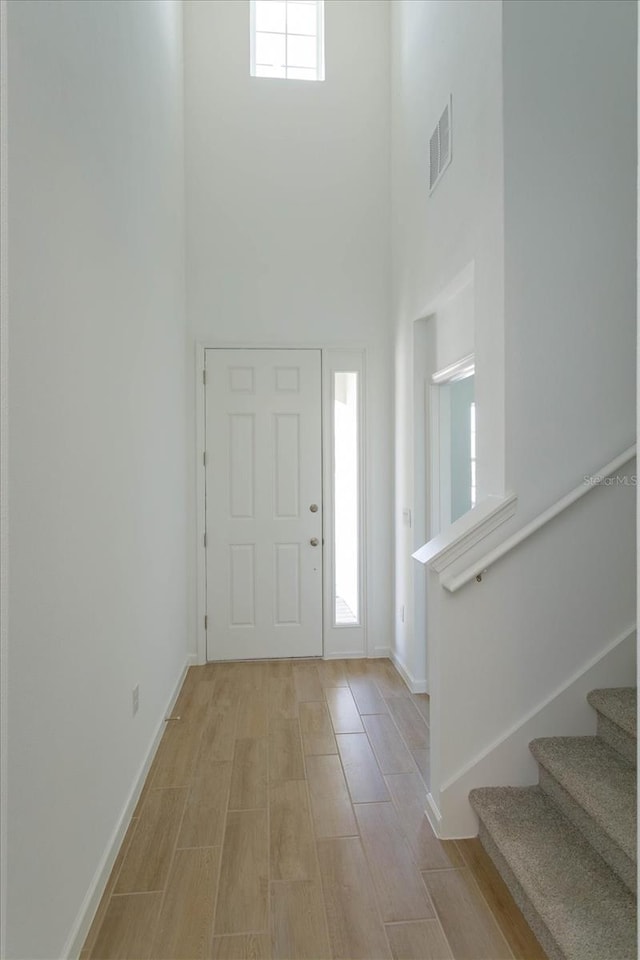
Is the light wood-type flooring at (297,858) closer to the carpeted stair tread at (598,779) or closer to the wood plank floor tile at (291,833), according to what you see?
the wood plank floor tile at (291,833)

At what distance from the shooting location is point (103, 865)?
181 centimetres

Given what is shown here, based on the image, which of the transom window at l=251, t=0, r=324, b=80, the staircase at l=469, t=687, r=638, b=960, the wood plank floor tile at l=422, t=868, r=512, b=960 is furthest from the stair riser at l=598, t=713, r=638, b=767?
the transom window at l=251, t=0, r=324, b=80

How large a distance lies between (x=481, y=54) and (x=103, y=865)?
3393 millimetres

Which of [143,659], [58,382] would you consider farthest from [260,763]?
[58,382]

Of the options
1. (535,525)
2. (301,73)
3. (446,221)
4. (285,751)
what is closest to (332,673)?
(285,751)

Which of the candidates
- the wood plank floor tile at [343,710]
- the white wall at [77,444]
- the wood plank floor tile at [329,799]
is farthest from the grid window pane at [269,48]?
the wood plank floor tile at [329,799]

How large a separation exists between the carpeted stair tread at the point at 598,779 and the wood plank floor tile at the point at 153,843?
1389 millimetres

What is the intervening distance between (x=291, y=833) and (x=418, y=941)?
63 centimetres

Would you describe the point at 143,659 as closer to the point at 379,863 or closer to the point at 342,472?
the point at 379,863

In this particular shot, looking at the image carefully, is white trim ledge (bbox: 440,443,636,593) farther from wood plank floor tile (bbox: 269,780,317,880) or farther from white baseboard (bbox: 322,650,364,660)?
white baseboard (bbox: 322,650,364,660)

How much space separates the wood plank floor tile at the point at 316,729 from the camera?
2742 mm

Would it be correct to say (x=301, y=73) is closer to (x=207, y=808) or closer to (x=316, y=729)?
(x=316, y=729)

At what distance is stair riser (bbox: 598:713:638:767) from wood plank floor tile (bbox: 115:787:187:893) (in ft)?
5.31

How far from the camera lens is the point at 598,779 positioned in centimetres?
182
